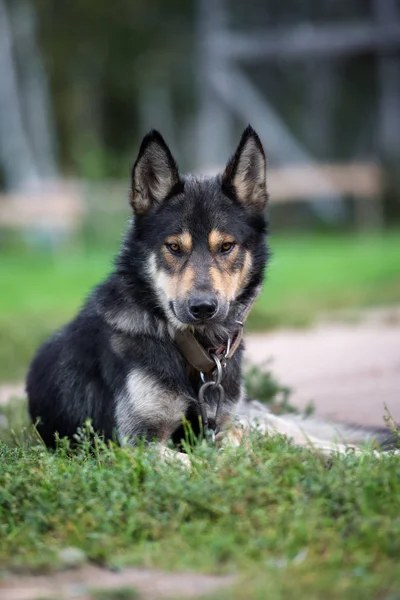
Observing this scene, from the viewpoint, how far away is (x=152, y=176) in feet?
17.5

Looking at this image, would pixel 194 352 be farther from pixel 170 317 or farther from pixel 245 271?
pixel 245 271

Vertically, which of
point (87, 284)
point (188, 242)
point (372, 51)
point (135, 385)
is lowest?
point (87, 284)

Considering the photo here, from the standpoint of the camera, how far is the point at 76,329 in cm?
550

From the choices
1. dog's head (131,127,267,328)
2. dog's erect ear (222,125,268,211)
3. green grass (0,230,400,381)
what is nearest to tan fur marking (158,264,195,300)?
dog's head (131,127,267,328)

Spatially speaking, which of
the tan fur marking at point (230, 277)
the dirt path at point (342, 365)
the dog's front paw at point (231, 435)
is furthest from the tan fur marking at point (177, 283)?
the dirt path at point (342, 365)

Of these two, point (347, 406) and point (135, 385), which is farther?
point (347, 406)

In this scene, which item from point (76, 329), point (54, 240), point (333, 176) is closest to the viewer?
point (76, 329)

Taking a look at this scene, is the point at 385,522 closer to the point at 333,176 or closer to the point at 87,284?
the point at 87,284

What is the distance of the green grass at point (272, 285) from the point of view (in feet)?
35.8

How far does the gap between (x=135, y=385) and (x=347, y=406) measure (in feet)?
7.82

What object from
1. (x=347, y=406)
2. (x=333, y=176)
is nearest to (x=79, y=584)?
(x=347, y=406)

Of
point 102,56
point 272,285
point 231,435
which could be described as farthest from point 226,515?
point 102,56

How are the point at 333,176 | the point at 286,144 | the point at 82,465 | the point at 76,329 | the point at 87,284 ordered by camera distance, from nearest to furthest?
the point at 82,465 < the point at 76,329 < the point at 87,284 < the point at 333,176 < the point at 286,144

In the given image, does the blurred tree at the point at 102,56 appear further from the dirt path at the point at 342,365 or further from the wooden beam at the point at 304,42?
the dirt path at the point at 342,365
